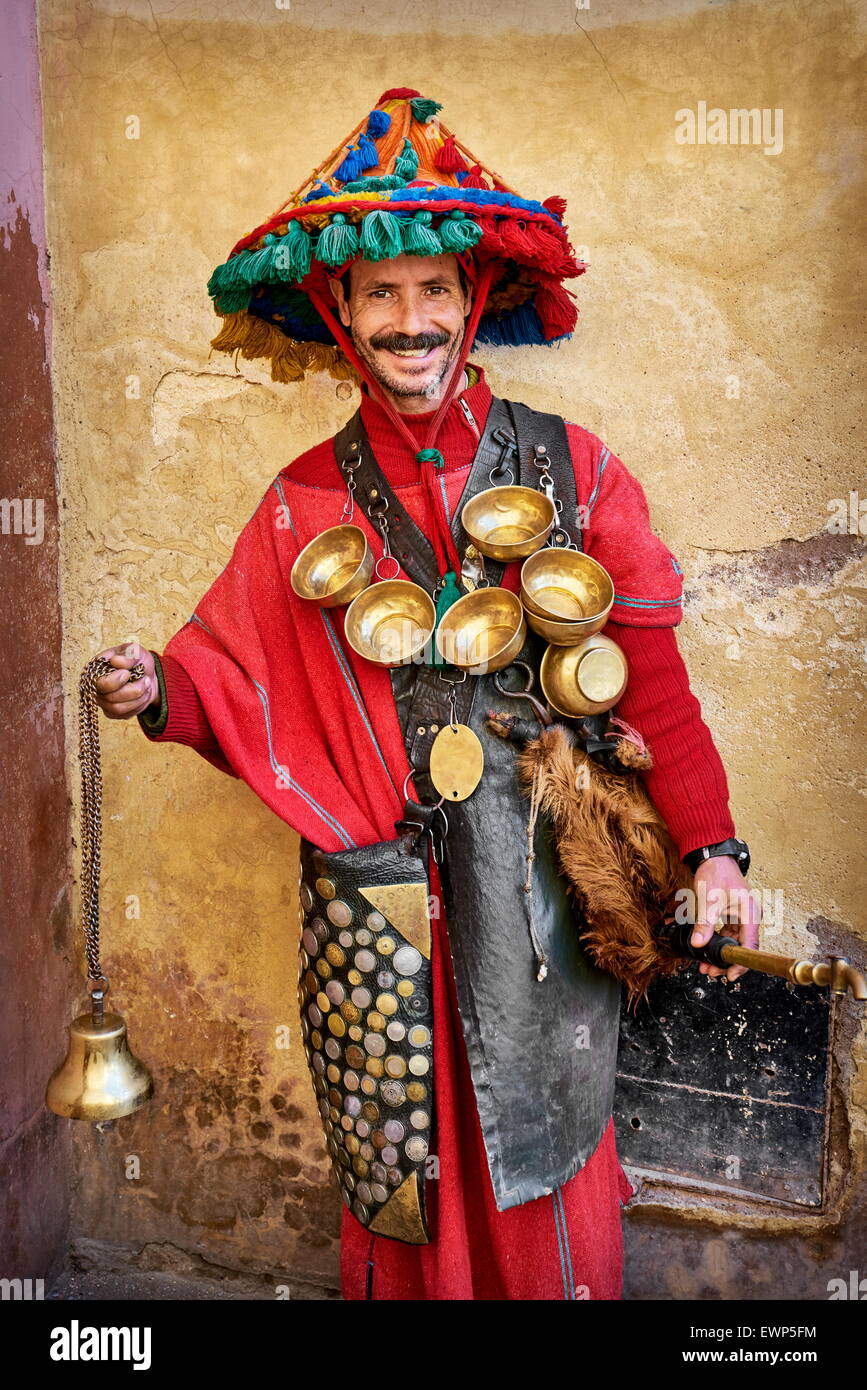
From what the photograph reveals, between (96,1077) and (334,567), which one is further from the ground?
(334,567)

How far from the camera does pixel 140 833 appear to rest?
3.00 m

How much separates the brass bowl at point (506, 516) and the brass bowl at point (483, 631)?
0.29ft

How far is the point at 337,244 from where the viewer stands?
1902mm

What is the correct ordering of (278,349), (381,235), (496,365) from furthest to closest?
1. (496,365)
2. (278,349)
3. (381,235)

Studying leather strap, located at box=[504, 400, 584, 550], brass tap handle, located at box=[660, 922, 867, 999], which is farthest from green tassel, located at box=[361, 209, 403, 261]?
brass tap handle, located at box=[660, 922, 867, 999]

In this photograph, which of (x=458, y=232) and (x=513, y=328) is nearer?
(x=458, y=232)

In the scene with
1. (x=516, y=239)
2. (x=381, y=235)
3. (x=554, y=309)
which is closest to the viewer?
(x=381, y=235)

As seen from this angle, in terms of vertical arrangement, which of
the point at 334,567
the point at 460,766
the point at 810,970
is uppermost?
the point at 334,567

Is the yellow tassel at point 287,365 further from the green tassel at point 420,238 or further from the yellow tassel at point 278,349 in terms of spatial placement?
the green tassel at point 420,238

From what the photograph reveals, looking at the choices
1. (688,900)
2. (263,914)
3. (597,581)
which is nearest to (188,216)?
(597,581)

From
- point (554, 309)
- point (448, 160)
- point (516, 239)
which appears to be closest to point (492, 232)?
point (516, 239)

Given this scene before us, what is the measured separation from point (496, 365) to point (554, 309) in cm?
44

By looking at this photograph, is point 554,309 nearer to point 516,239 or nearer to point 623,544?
point 516,239

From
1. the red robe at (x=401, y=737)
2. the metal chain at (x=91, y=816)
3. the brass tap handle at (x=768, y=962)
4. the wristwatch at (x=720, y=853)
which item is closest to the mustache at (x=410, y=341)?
the red robe at (x=401, y=737)
